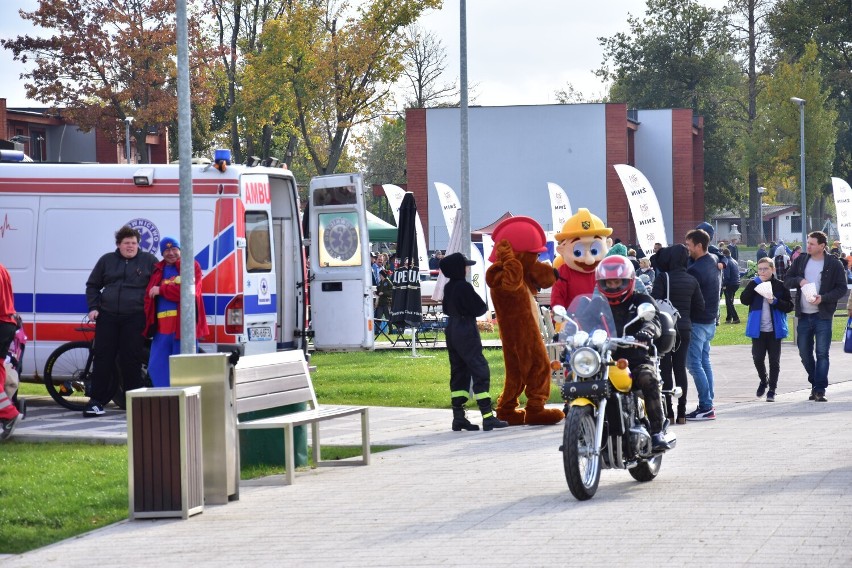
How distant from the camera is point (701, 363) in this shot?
547 inches

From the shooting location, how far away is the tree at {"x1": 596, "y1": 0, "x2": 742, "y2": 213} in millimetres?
79812

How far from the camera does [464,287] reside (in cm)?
1324

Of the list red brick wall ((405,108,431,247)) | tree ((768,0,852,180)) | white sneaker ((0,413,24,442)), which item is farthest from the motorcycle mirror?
tree ((768,0,852,180))

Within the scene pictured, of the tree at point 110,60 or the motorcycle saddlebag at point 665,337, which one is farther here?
the tree at point 110,60

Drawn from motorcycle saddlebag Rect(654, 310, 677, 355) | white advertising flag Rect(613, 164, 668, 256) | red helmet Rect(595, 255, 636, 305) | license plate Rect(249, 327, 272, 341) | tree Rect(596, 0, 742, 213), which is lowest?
license plate Rect(249, 327, 272, 341)

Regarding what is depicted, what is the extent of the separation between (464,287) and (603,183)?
4266 cm

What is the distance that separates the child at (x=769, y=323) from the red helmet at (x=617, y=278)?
21.1 feet

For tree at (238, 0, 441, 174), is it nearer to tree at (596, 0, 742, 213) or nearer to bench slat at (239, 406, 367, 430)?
bench slat at (239, 406, 367, 430)

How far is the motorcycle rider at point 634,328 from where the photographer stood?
9.23 metres

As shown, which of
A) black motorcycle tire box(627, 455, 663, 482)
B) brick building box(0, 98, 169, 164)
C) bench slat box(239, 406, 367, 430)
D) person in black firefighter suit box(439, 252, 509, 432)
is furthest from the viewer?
brick building box(0, 98, 169, 164)

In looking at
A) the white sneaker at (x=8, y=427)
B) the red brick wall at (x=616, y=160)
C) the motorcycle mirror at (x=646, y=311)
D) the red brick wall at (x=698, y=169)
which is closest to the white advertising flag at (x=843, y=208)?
the red brick wall at (x=616, y=160)

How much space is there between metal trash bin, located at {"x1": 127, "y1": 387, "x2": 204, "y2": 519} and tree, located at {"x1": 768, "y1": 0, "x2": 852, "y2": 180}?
225 ft

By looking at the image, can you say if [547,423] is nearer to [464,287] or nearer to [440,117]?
[464,287]

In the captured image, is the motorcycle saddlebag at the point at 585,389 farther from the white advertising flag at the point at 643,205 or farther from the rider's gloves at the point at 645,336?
the white advertising flag at the point at 643,205
